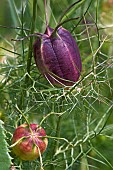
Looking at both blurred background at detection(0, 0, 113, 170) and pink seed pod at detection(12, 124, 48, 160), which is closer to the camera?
pink seed pod at detection(12, 124, 48, 160)

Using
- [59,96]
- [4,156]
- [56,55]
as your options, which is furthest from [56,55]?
[4,156]

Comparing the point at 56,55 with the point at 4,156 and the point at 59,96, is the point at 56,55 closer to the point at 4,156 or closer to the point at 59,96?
the point at 59,96

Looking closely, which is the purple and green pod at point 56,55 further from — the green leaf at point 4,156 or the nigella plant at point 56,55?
the green leaf at point 4,156

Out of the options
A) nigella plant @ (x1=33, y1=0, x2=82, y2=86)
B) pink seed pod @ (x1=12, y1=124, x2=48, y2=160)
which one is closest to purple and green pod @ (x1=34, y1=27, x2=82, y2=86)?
nigella plant @ (x1=33, y1=0, x2=82, y2=86)

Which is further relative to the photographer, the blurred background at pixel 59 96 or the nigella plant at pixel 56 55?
the blurred background at pixel 59 96

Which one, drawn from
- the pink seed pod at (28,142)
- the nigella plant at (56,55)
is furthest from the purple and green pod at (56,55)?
the pink seed pod at (28,142)

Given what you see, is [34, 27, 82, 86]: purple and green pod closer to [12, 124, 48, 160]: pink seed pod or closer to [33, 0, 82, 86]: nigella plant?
[33, 0, 82, 86]: nigella plant

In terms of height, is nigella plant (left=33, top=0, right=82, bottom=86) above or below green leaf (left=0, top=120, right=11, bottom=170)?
above
